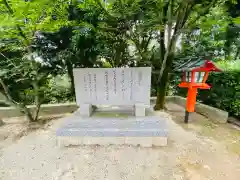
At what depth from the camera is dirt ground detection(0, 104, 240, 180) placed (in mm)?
2143

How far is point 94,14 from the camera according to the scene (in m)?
4.25

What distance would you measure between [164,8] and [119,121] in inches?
108

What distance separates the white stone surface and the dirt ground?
97cm

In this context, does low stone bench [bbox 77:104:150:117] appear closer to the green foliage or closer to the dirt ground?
the dirt ground

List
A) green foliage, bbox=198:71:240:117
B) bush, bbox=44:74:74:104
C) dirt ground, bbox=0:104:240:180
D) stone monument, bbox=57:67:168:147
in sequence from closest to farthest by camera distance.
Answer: dirt ground, bbox=0:104:240:180
stone monument, bbox=57:67:168:147
green foliage, bbox=198:71:240:117
bush, bbox=44:74:74:104

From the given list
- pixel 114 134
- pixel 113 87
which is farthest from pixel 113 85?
pixel 114 134

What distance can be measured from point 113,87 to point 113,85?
41 mm

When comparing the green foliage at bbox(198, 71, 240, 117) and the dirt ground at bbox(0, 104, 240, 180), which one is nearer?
the dirt ground at bbox(0, 104, 240, 180)

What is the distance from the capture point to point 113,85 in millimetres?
3287

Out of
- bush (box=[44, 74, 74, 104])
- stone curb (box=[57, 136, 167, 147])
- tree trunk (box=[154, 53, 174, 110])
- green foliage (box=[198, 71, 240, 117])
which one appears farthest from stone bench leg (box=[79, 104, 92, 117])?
green foliage (box=[198, 71, 240, 117])

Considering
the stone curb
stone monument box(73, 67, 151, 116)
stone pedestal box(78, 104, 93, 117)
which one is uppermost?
stone monument box(73, 67, 151, 116)

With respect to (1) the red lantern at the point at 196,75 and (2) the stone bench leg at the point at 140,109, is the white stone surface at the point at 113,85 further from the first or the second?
(1) the red lantern at the point at 196,75

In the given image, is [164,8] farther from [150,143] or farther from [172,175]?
[172,175]

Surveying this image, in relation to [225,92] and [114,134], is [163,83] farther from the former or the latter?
[114,134]
